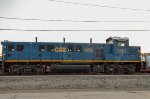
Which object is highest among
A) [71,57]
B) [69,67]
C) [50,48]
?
[50,48]

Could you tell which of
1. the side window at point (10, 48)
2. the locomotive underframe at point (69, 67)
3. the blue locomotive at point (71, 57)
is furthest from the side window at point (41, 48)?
the side window at point (10, 48)

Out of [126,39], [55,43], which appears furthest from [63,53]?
[126,39]

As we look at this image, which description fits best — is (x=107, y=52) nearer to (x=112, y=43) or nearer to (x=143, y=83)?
(x=112, y=43)

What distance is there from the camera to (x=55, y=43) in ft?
119

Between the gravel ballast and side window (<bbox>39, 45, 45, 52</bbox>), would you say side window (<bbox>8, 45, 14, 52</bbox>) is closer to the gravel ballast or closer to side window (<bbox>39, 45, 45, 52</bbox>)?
side window (<bbox>39, 45, 45, 52</bbox>)

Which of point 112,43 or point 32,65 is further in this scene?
A: point 112,43

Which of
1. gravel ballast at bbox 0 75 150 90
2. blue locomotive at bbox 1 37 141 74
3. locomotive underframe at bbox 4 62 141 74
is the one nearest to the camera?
gravel ballast at bbox 0 75 150 90

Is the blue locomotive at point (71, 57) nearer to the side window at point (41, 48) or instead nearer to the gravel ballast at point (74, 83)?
the side window at point (41, 48)

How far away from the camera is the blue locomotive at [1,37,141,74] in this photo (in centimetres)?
3472

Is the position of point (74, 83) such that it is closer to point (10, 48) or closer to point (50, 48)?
point (50, 48)

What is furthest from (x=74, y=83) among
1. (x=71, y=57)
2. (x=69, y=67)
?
(x=71, y=57)

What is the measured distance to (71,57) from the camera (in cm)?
3628

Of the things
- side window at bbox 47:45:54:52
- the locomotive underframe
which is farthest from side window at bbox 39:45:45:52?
the locomotive underframe

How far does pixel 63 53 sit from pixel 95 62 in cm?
364
